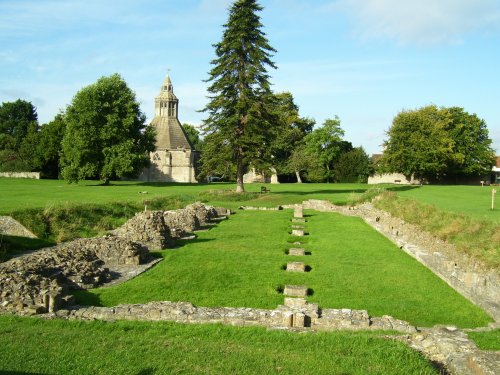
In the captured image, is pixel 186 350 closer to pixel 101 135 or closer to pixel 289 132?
pixel 101 135

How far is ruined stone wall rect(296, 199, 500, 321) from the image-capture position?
11.3 m

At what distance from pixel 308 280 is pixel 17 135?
79820mm

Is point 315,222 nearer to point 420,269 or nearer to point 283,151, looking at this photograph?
point 420,269

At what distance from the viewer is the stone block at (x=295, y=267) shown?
47.2 ft

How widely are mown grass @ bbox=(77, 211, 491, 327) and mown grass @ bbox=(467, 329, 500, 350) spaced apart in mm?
935

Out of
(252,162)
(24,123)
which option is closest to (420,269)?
(252,162)

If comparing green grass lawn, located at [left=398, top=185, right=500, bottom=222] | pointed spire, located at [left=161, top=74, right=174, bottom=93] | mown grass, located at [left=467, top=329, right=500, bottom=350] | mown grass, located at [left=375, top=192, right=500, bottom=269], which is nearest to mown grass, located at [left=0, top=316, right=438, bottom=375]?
mown grass, located at [left=467, top=329, right=500, bottom=350]

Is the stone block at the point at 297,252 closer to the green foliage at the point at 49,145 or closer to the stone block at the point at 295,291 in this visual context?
the stone block at the point at 295,291

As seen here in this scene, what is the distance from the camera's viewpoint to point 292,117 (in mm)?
80500

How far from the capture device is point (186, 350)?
7305mm

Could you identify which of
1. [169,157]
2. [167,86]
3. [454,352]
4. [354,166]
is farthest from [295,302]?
[167,86]

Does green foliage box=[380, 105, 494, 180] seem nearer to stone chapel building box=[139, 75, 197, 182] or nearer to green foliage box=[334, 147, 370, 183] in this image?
green foliage box=[334, 147, 370, 183]

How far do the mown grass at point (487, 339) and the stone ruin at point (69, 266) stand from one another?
25.2 feet

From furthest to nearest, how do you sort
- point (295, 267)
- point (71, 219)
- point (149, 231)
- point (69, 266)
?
point (71, 219) → point (149, 231) → point (295, 267) → point (69, 266)
